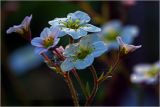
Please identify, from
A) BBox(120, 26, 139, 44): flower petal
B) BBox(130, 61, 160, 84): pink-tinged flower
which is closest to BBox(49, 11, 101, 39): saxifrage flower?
BBox(130, 61, 160, 84): pink-tinged flower

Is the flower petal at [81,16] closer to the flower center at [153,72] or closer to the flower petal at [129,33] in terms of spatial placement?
the flower center at [153,72]

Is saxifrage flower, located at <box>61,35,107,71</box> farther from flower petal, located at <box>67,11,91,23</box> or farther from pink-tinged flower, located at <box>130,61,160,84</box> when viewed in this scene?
pink-tinged flower, located at <box>130,61,160,84</box>

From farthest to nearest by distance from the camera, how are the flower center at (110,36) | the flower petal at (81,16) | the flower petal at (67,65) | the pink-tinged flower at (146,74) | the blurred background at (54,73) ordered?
the flower center at (110,36)
the blurred background at (54,73)
the pink-tinged flower at (146,74)
the flower petal at (81,16)
the flower petal at (67,65)

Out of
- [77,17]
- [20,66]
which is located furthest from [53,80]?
[77,17]

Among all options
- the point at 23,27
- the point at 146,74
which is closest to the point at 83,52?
the point at 23,27

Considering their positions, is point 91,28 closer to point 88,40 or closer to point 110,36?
point 88,40

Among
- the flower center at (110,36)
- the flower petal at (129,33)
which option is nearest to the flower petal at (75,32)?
the flower petal at (129,33)
